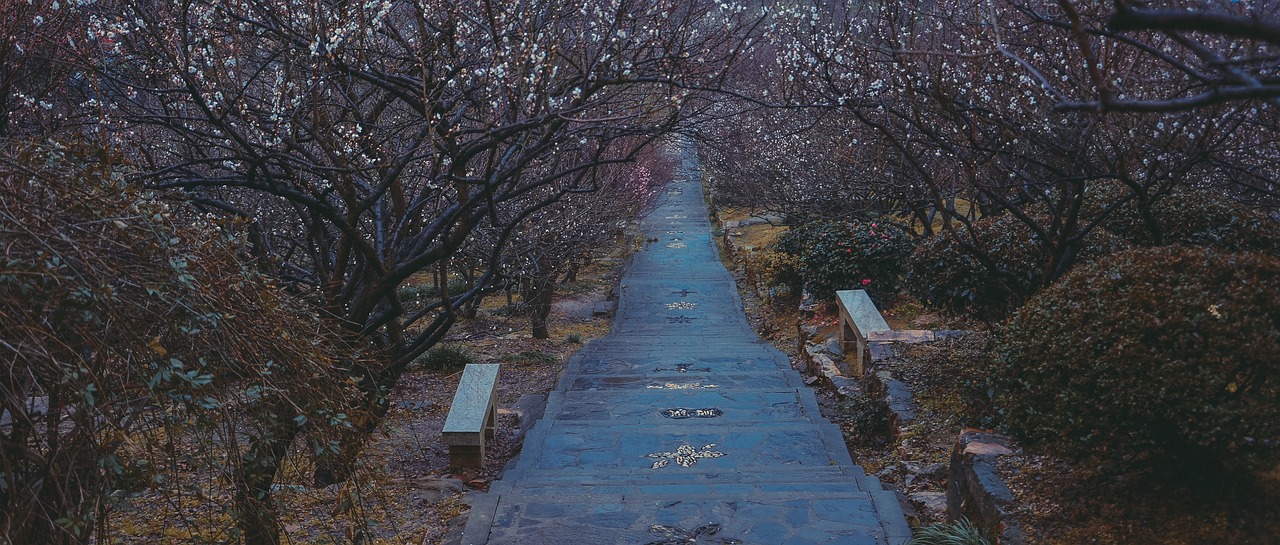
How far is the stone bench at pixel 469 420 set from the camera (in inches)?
298

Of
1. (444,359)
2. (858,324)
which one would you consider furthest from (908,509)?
(444,359)

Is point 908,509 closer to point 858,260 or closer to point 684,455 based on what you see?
point 684,455

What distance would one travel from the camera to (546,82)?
6.95 meters

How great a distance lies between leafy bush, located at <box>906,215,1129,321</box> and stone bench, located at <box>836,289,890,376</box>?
1.26 meters

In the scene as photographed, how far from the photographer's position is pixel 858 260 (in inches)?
571

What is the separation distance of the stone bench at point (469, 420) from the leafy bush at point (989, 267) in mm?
3825

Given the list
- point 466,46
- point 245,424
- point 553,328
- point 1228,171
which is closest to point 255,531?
point 245,424

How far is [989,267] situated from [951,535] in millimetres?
2983

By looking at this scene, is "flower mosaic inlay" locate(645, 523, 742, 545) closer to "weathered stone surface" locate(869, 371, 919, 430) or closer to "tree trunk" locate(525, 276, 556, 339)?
"weathered stone surface" locate(869, 371, 919, 430)

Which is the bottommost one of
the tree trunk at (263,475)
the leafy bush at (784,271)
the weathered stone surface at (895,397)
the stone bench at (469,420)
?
the leafy bush at (784,271)

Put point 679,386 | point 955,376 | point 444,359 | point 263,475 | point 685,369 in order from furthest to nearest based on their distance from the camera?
point 444,359
point 685,369
point 679,386
point 955,376
point 263,475

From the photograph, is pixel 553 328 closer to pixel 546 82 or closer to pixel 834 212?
pixel 834 212

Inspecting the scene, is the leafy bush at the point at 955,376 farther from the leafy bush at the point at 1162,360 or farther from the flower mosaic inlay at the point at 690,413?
the flower mosaic inlay at the point at 690,413

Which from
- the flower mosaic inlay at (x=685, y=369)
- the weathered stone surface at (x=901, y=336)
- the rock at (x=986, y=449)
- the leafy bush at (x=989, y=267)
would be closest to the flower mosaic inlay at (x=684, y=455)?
the rock at (x=986, y=449)
